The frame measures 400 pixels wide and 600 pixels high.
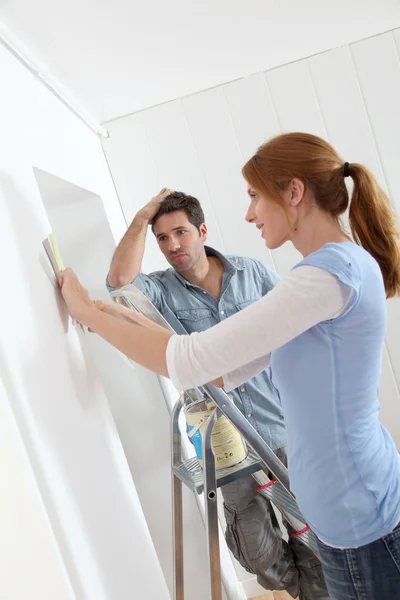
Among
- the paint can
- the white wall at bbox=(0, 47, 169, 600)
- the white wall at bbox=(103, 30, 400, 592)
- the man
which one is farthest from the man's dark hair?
the paint can

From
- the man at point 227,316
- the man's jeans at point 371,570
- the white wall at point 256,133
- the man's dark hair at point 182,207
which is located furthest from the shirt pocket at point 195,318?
the man's jeans at point 371,570

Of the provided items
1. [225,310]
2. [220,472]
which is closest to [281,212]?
[220,472]

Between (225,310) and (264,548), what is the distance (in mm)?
846

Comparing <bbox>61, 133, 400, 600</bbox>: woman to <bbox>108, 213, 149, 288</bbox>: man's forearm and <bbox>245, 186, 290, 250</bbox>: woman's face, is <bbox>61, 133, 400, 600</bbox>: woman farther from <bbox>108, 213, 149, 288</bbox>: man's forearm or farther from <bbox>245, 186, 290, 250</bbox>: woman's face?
<bbox>108, 213, 149, 288</bbox>: man's forearm

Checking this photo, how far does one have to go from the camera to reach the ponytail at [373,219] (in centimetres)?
117

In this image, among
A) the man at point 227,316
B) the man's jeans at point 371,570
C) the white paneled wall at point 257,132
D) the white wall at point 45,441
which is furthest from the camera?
the white paneled wall at point 257,132

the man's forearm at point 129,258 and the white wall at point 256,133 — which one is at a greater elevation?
the white wall at point 256,133

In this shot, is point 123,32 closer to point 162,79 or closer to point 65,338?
point 162,79

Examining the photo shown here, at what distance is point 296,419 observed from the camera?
1068 millimetres

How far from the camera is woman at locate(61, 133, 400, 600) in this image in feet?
3.10

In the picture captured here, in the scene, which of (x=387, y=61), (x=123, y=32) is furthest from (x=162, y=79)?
(x=387, y=61)

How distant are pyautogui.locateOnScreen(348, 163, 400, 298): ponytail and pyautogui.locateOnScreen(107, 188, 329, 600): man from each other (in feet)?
2.95

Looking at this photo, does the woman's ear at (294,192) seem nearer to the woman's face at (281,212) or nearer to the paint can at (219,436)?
the woman's face at (281,212)

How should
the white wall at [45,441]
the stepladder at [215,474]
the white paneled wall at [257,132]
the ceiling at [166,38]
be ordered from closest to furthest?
the white wall at [45,441] < the stepladder at [215,474] < the ceiling at [166,38] < the white paneled wall at [257,132]
